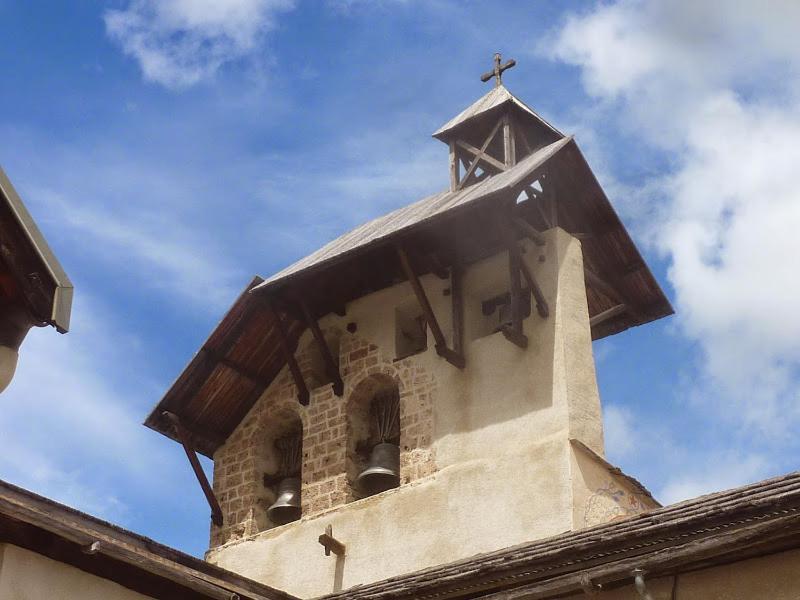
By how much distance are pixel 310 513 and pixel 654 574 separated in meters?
5.36

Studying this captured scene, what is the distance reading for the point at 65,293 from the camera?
546cm

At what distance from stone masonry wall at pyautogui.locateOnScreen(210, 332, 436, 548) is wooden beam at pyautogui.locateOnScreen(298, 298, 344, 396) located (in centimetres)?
8

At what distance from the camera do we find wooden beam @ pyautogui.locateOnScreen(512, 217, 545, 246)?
1303cm

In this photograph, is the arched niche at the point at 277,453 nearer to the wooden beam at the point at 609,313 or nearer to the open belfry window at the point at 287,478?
the open belfry window at the point at 287,478

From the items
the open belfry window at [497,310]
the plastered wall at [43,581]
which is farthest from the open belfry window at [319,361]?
the plastered wall at [43,581]

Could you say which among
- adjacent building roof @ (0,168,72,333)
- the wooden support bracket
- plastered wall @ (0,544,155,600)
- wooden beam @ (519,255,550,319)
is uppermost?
wooden beam @ (519,255,550,319)

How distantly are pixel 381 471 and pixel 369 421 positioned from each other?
36.9 inches

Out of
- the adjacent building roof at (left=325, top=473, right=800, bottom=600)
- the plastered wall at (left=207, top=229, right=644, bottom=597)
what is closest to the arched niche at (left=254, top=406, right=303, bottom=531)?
the plastered wall at (left=207, top=229, right=644, bottom=597)

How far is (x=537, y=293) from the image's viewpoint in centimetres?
1288

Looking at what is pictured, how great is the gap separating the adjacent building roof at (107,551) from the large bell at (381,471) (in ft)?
9.83

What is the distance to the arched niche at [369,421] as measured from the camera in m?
13.5

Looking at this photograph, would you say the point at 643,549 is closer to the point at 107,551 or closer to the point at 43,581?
the point at 107,551

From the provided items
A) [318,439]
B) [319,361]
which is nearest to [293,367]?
[319,361]

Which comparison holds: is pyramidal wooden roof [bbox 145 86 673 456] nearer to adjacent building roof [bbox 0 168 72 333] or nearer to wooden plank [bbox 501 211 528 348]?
wooden plank [bbox 501 211 528 348]
